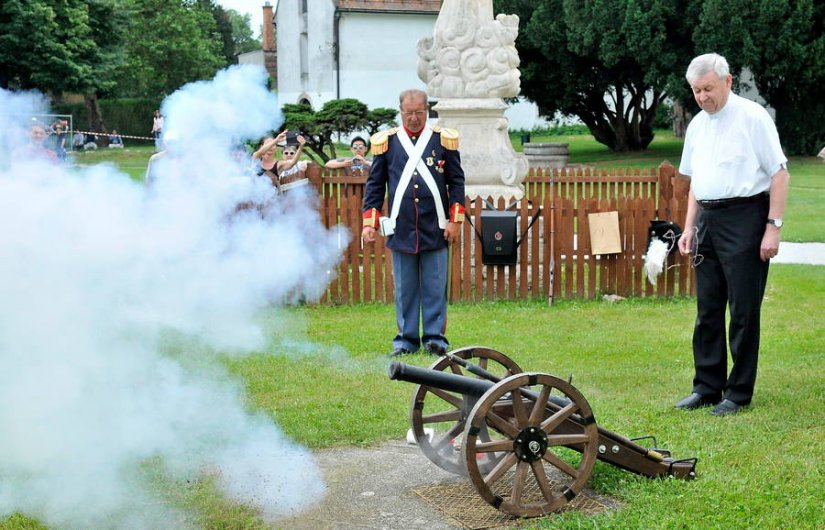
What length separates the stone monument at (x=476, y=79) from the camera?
12586mm

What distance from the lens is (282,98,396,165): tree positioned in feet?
72.3

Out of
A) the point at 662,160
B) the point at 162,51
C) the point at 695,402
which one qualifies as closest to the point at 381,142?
the point at 695,402

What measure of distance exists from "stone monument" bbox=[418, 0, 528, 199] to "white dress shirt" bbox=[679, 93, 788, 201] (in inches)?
241

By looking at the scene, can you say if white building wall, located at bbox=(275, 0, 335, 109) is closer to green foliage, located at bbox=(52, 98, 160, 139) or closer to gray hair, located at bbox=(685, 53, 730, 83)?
green foliage, located at bbox=(52, 98, 160, 139)

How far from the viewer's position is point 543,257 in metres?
11.4

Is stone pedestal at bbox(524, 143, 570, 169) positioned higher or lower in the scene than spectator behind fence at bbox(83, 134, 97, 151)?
lower

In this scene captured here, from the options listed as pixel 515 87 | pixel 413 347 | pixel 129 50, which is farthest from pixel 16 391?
pixel 129 50

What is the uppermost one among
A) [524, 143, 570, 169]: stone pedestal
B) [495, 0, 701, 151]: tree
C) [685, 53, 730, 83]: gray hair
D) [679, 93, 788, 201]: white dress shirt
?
[495, 0, 701, 151]: tree

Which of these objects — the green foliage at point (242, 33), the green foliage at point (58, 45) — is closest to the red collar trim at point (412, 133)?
the green foliage at point (58, 45)

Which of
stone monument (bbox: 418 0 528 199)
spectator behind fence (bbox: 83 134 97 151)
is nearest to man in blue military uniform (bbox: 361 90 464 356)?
stone monument (bbox: 418 0 528 199)

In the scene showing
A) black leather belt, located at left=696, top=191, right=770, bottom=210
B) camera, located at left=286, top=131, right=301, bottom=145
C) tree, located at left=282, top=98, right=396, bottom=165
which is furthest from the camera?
tree, located at left=282, top=98, right=396, bottom=165

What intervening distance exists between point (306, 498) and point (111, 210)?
1802 mm

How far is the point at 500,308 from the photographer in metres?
11.0

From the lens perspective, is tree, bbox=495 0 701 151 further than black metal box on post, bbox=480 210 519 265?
Yes
